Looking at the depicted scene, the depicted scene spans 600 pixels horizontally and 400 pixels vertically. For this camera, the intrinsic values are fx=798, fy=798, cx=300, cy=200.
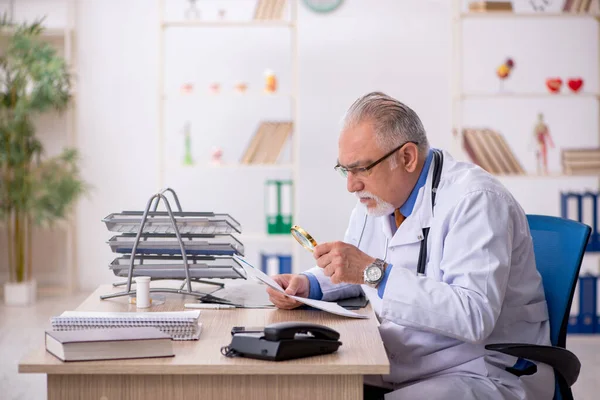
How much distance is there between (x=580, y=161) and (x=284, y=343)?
3.70 m

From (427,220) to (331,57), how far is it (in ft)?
12.6

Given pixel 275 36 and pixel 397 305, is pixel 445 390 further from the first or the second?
pixel 275 36

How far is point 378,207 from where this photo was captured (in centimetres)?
216

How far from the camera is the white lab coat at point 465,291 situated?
183 centimetres

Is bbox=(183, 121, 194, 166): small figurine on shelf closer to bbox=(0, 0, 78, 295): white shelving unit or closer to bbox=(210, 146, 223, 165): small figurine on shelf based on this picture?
bbox=(210, 146, 223, 165): small figurine on shelf

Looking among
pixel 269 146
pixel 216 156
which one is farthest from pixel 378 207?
pixel 216 156

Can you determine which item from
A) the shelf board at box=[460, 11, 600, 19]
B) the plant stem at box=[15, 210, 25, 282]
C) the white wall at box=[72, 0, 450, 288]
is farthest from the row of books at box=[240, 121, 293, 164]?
the plant stem at box=[15, 210, 25, 282]

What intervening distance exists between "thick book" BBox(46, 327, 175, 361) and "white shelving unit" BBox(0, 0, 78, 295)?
4.06m

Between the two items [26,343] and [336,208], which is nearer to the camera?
[26,343]

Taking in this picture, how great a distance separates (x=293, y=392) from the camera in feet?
5.23

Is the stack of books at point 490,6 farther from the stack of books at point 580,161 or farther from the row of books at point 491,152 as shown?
the stack of books at point 580,161

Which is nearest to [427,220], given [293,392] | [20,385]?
[293,392]

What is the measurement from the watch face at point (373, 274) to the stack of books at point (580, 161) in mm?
3289

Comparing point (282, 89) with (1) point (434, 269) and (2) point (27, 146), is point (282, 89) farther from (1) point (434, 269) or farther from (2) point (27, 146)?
(1) point (434, 269)
